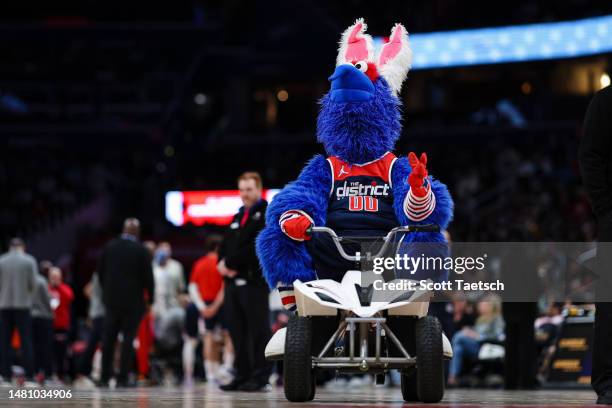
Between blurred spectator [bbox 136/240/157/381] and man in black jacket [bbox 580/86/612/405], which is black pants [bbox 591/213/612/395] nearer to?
man in black jacket [bbox 580/86/612/405]

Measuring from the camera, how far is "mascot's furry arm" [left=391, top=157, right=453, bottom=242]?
8.02 meters

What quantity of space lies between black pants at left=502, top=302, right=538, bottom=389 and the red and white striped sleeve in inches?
223

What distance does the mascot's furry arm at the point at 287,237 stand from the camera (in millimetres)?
8141

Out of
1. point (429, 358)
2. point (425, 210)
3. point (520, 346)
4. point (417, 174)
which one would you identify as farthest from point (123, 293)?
point (429, 358)

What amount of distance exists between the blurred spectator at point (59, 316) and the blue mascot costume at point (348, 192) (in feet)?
38.5

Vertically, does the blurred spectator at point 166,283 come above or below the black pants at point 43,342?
above

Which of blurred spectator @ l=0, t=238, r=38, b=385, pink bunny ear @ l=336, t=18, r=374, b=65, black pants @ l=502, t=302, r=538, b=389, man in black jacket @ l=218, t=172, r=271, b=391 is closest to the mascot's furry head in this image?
pink bunny ear @ l=336, t=18, r=374, b=65

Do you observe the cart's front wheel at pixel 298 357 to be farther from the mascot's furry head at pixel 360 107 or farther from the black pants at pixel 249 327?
the black pants at pixel 249 327

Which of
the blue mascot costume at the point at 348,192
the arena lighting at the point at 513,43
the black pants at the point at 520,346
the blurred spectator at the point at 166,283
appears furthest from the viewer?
the arena lighting at the point at 513,43

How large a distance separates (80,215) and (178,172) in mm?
3153

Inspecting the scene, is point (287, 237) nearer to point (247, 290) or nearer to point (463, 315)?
point (247, 290)

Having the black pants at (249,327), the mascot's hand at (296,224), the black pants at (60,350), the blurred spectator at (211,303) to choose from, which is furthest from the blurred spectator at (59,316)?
the mascot's hand at (296,224)

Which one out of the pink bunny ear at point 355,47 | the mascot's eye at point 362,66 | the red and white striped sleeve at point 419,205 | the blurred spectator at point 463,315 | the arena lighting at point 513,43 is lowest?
the blurred spectator at point 463,315

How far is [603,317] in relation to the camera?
24.2 feet
